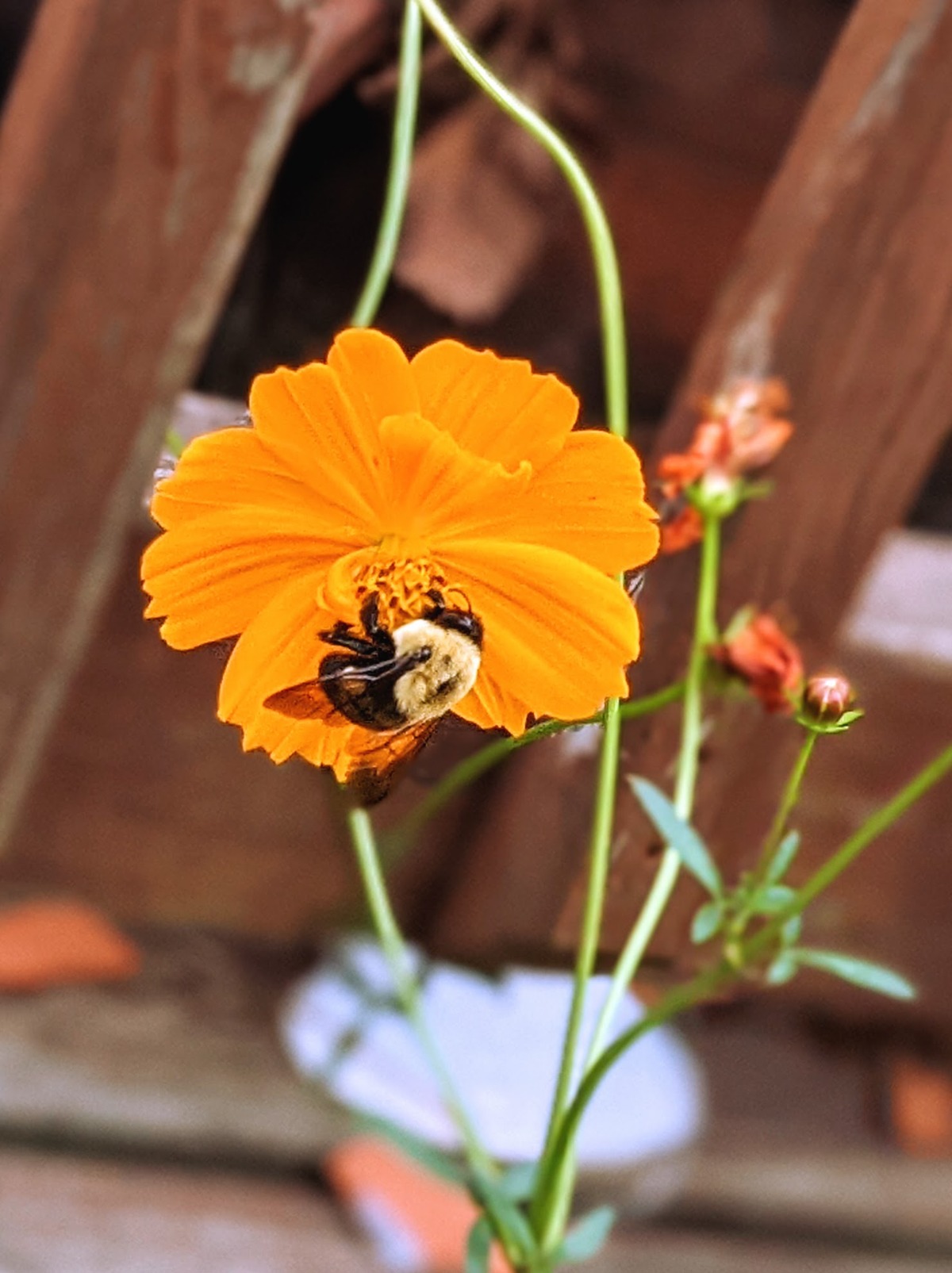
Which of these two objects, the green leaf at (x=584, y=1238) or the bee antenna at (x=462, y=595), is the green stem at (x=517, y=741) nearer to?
the bee antenna at (x=462, y=595)

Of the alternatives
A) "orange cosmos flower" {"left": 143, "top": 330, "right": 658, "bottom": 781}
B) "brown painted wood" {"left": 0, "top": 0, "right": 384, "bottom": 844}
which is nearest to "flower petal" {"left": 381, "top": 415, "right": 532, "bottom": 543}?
"orange cosmos flower" {"left": 143, "top": 330, "right": 658, "bottom": 781}

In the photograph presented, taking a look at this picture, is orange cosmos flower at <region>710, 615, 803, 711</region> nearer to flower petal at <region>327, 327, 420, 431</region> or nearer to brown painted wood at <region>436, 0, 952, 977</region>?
brown painted wood at <region>436, 0, 952, 977</region>

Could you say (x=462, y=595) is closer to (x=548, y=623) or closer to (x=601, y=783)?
(x=548, y=623)

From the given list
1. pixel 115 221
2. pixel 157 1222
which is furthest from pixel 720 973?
pixel 157 1222

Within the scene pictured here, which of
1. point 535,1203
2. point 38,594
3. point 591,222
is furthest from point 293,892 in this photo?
point 591,222

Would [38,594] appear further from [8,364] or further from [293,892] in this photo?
[293,892]

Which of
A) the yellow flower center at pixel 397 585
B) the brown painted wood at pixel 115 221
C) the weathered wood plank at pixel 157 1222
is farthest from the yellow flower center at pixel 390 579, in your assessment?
the weathered wood plank at pixel 157 1222
